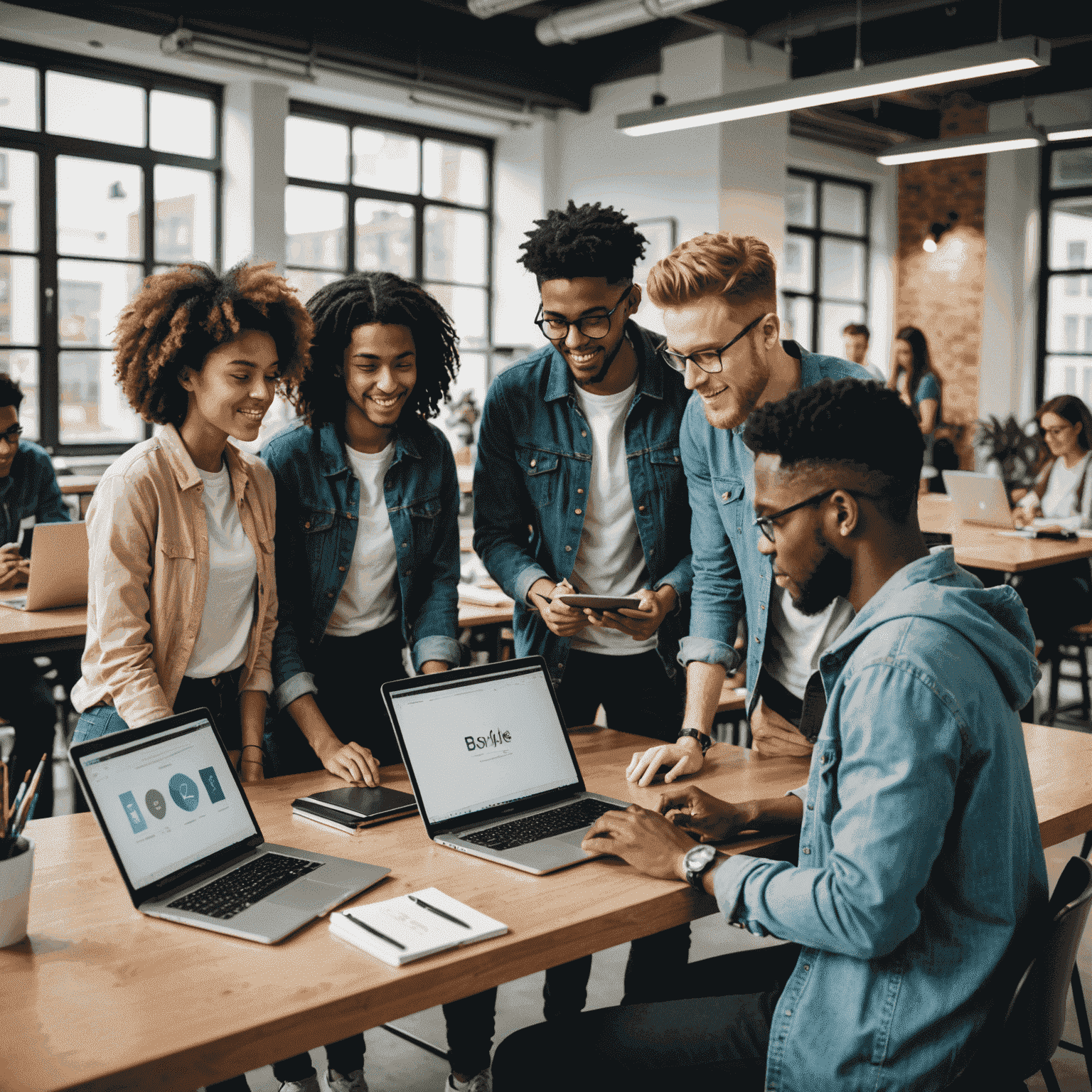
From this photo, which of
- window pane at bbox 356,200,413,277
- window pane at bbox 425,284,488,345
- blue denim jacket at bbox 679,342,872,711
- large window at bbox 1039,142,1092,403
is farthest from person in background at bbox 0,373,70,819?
large window at bbox 1039,142,1092,403

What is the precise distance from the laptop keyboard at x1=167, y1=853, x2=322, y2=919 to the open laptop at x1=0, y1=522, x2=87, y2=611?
2019 millimetres

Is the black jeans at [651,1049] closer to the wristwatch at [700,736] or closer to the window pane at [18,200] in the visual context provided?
the wristwatch at [700,736]

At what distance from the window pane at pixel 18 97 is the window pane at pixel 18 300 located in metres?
0.84

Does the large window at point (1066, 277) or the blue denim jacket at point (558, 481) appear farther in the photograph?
the large window at point (1066, 277)

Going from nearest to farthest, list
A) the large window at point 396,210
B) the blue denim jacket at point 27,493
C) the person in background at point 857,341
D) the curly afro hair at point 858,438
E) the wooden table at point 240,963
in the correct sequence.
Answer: the wooden table at point 240,963 → the curly afro hair at point 858,438 → the blue denim jacket at point 27,493 → the large window at point 396,210 → the person in background at point 857,341

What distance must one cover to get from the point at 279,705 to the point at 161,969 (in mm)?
800

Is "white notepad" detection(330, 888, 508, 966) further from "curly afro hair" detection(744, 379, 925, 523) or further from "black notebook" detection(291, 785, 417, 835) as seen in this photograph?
"curly afro hair" detection(744, 379, 925, 523)

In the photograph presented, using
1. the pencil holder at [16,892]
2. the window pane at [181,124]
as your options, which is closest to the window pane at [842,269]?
the window pane at [181,124]

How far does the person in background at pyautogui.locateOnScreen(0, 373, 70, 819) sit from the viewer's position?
10.9 feet

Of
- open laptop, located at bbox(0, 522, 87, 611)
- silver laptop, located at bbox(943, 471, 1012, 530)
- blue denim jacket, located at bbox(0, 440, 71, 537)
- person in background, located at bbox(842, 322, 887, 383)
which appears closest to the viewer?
open laptop, located at bbox(0, 522, 87, 611)

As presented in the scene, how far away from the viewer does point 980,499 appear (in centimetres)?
574

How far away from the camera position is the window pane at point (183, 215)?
25.7ft

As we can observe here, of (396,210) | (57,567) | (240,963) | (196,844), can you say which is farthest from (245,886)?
(396,210)

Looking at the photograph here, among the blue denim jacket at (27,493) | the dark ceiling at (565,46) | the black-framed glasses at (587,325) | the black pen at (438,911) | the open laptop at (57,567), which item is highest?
the dark ceiling at (565,46)
